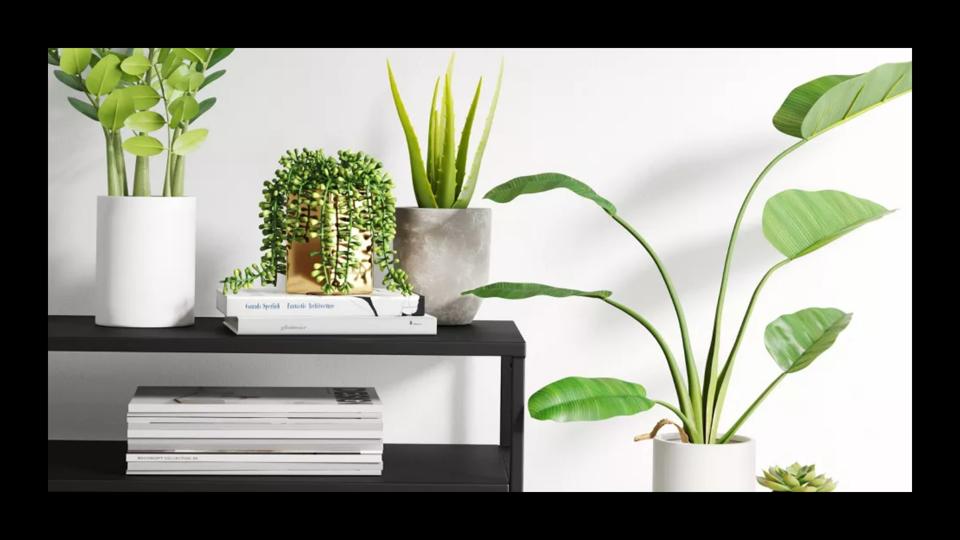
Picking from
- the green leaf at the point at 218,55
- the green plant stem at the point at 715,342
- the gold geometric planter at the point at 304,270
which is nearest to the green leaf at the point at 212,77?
the green leaf at the point at 218,55

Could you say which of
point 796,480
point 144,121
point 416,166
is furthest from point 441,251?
point 796,480

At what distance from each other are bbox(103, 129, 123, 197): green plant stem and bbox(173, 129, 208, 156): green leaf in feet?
0.37

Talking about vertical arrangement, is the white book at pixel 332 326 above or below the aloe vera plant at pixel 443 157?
below

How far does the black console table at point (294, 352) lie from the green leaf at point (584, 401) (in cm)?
5

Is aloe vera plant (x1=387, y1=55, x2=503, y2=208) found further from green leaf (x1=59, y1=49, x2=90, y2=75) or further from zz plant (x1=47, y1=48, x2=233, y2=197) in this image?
green leaf (x1=59, y1=49, x2=90, y2=75)

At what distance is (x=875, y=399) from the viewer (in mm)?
2184

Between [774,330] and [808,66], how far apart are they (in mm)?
631

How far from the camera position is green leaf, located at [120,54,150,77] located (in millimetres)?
1809

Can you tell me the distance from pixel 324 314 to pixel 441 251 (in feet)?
0.82

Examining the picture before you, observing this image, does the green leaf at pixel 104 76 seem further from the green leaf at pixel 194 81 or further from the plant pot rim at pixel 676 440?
the plant pot rim at pixel 676 440

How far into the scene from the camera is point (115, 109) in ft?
5.95

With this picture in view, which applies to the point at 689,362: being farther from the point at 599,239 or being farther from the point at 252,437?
the point at 252,437

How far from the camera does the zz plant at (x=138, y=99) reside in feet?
5.95
